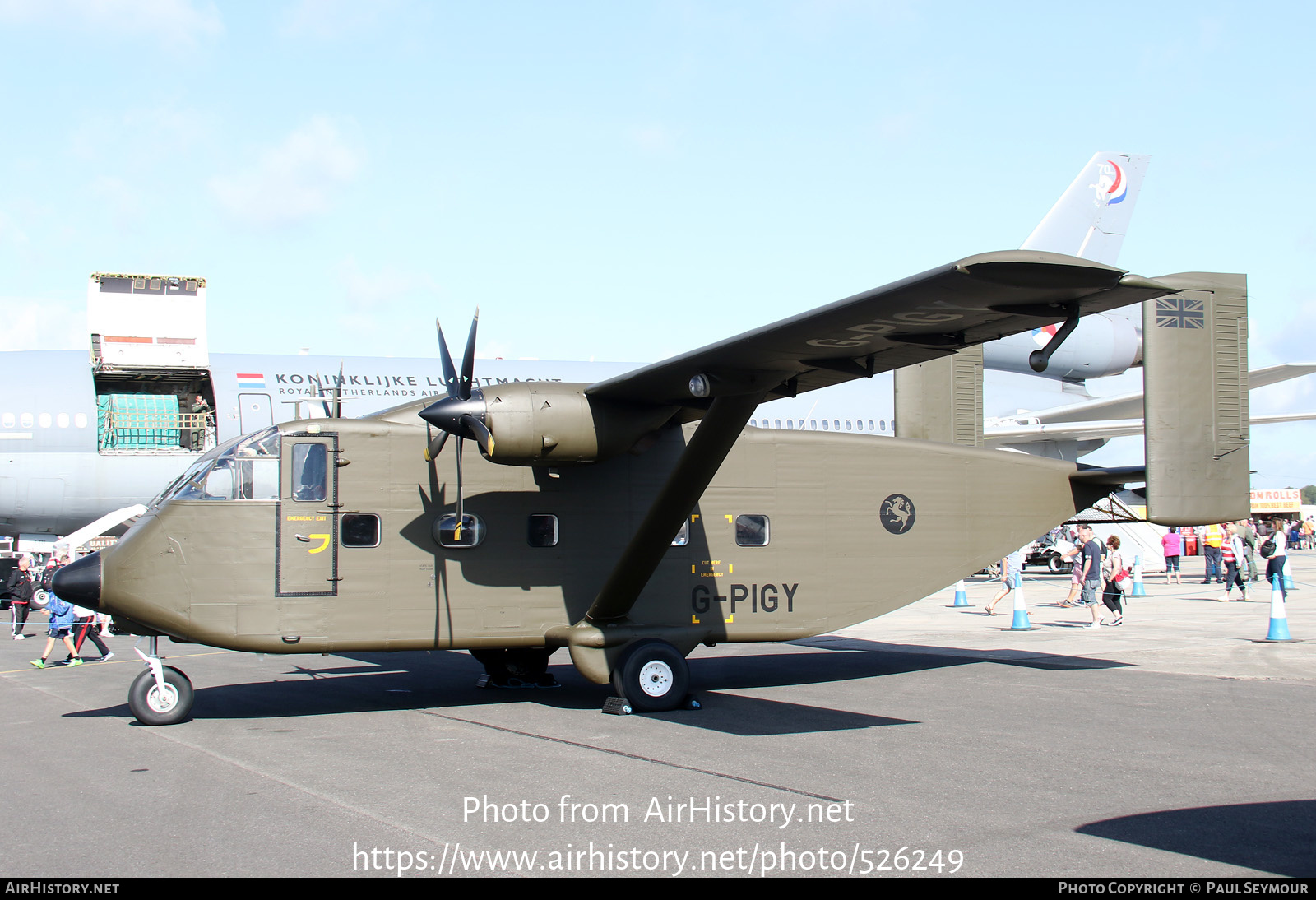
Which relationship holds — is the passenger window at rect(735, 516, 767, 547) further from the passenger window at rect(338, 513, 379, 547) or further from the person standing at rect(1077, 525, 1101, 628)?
the person standing at rect(1077, 525, 1101, 628)

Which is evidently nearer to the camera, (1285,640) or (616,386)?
(616,386)

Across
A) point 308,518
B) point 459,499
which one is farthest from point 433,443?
point 308,518

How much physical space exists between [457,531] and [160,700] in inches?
140

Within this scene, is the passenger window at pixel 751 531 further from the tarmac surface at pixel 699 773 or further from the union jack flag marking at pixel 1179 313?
the union jack flag marking at pixel 1179 313

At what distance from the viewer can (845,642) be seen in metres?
19.1

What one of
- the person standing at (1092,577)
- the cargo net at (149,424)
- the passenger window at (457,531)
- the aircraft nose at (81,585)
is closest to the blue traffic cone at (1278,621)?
the person standing at (1092,577)

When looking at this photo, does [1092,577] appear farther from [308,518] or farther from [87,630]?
[87,630]

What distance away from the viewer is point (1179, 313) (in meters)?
13.1

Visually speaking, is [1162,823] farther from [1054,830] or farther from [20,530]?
→ [20,530]

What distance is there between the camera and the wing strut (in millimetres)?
10508

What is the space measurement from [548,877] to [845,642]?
13.9 metres

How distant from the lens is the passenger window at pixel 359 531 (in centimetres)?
1137

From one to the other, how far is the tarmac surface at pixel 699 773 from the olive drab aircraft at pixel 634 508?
3.16ft
